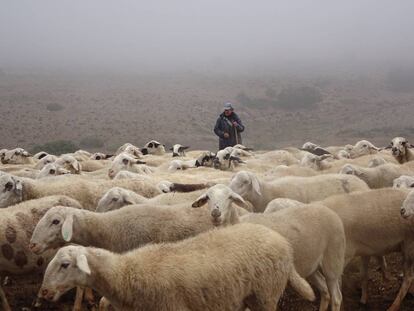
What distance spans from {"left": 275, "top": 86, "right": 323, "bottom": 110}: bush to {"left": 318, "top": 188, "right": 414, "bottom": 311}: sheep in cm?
5056

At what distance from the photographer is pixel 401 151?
43.1 ft

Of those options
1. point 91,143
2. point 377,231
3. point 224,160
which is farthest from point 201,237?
point 91,143

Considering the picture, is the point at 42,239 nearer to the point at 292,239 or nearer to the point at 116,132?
the point at 292,239

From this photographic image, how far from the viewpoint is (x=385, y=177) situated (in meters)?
10.4

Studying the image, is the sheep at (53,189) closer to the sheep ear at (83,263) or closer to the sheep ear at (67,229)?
the sheep ear at (67,229)

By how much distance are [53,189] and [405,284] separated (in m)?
5.19

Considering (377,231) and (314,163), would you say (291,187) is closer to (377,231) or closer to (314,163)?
(377,231)

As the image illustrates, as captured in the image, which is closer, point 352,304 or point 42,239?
point 42,239

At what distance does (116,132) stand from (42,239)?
36.2 metres

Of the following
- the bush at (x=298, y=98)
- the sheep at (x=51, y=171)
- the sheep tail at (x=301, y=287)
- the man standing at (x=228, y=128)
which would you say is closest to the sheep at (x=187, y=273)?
the sheep tail at (x=301, y=287)

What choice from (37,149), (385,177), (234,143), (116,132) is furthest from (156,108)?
(385,177)

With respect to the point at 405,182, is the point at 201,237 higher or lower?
higher

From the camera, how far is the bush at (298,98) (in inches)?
2271

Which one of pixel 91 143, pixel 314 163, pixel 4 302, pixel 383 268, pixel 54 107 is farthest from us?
pixel 54 107
